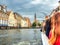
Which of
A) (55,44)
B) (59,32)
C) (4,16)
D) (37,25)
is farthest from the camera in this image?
(37,25)

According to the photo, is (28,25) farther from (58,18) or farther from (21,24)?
(58,18)

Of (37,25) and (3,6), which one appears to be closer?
(3,6)

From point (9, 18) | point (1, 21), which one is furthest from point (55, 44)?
point (9, 18)

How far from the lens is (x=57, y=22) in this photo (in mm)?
7008

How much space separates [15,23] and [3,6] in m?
20.1

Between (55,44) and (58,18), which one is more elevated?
(58,18)

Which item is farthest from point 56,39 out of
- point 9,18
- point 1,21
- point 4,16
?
point 9,18

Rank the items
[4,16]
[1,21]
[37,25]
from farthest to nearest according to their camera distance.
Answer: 1. [37,25]
2. [4,16]
3. [1,21]

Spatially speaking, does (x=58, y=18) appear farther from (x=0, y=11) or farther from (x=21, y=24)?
(x=21, y=24)

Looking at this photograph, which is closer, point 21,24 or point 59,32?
point 59,32

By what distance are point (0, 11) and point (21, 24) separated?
37809 millimetres

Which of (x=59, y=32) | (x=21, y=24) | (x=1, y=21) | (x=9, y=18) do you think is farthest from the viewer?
(x=21, y=24)

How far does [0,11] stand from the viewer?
9456cm

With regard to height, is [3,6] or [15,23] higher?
[3,6]
